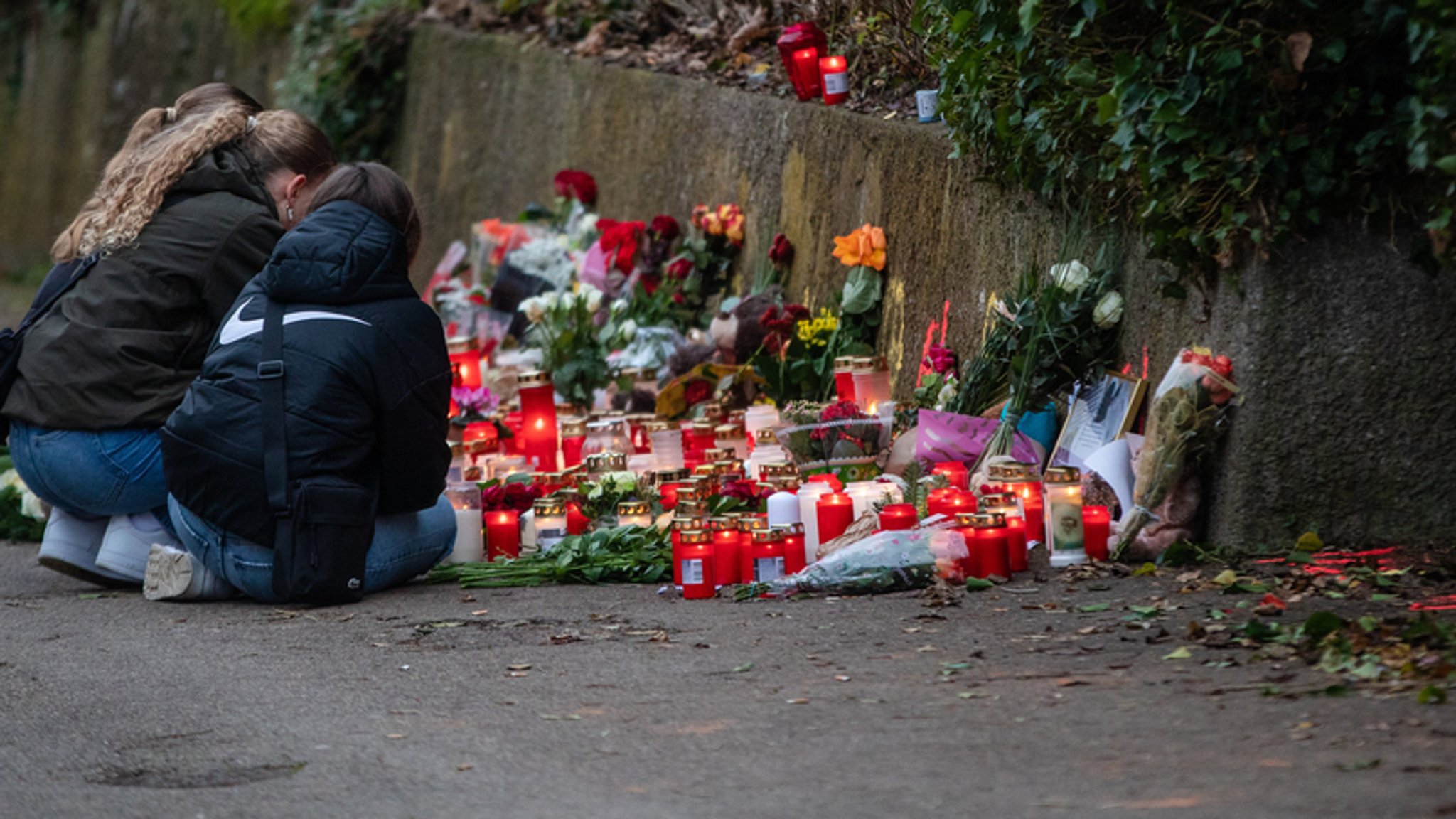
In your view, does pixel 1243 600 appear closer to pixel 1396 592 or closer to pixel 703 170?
pixel 1396 592

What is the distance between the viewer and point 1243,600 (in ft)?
13.5

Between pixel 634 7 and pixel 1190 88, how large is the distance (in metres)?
6.23

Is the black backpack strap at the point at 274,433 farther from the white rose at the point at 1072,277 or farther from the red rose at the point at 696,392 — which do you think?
the red rose at the point at 696,392

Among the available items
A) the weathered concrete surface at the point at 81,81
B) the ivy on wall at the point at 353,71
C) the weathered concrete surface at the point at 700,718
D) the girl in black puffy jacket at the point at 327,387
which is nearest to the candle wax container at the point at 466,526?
the girl in black puffy jacket at the point at 327,387

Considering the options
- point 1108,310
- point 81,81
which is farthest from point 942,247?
point 81,81

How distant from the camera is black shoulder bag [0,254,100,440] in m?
5.21

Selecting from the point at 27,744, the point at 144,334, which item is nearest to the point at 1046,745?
the point at 27,744

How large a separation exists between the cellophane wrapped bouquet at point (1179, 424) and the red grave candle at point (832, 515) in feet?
2.51

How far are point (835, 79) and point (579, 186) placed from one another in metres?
2.59

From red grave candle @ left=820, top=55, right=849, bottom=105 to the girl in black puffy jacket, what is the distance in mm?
2877

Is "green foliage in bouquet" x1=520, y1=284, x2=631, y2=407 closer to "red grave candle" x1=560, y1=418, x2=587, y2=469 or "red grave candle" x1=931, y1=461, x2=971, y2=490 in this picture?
"red grave candle" x1=560, y1=418, x2=587, y2=469

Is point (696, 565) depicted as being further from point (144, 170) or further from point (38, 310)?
point (38, 310)

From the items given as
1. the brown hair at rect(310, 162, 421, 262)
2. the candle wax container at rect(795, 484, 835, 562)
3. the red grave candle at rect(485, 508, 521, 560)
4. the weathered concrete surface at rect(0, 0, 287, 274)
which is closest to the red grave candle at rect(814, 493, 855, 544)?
the candle wax container at rect(795, 484, 835, 562)

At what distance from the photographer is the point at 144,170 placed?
521 centimetres
